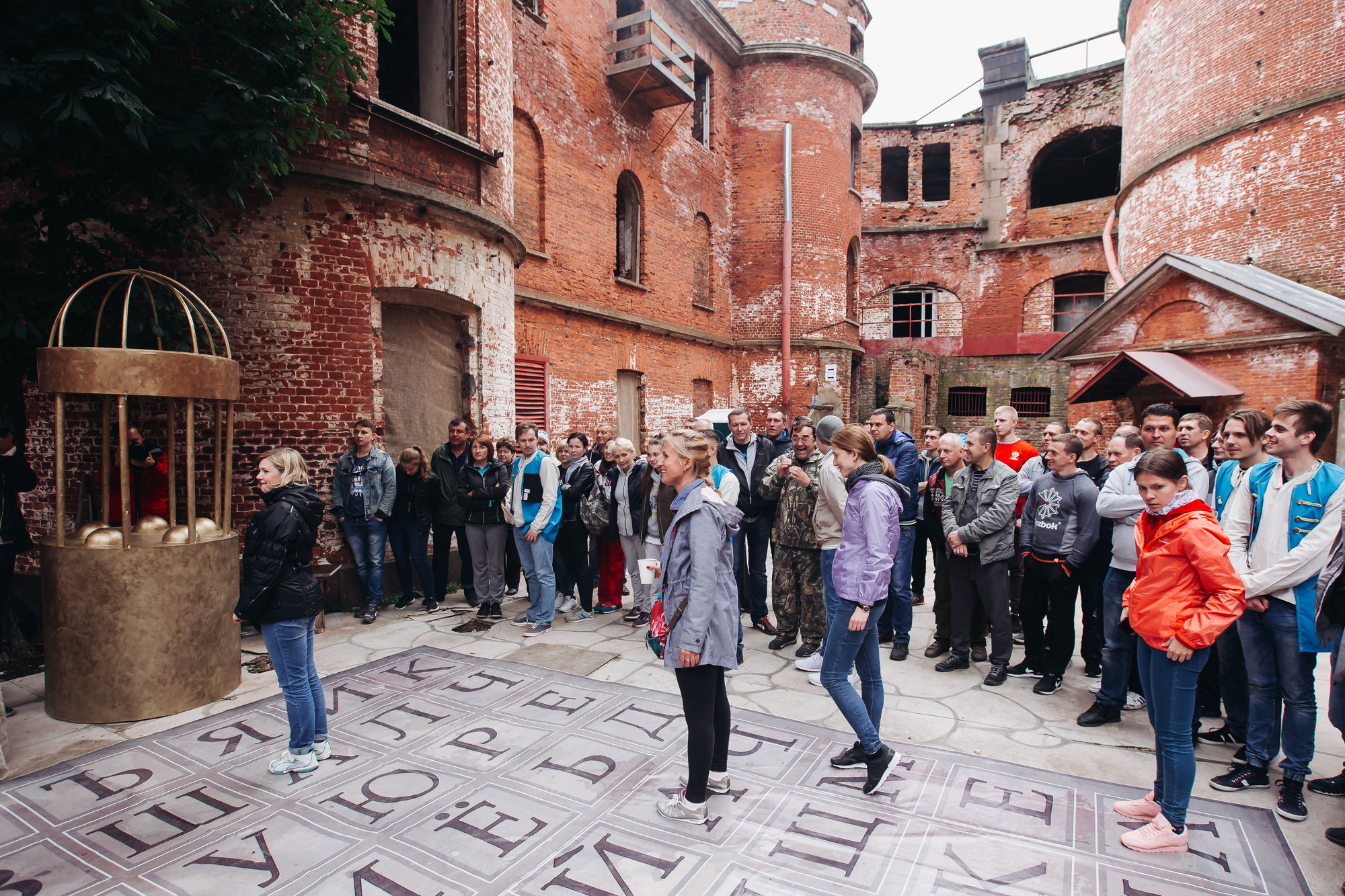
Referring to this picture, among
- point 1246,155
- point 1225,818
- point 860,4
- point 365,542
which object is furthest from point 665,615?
point 860,4

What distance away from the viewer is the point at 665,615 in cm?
340

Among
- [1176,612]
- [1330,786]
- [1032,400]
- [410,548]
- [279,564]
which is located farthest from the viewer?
[1032,400]

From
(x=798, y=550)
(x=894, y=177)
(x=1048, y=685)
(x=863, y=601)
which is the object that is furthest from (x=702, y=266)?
(x=863, y=601)

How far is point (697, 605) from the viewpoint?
127 inches

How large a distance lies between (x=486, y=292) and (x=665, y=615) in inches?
247

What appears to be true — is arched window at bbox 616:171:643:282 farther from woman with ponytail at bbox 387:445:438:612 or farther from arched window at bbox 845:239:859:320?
woman with ponytail at bbox 387:445:438:612

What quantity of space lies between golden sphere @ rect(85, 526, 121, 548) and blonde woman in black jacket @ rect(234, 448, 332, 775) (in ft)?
5.20

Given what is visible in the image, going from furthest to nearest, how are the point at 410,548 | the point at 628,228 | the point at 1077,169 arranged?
the point at 1077,169
the point at 628,228
the point at 410,548

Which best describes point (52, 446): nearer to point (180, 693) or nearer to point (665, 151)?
point (180, 693)

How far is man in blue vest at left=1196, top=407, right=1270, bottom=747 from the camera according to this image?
4.08m

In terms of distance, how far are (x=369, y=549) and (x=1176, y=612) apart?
675cm

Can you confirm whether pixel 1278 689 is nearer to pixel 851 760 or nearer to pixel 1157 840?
pixel 1157 840

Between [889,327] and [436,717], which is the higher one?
[889,327]

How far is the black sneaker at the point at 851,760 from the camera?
3904mm
